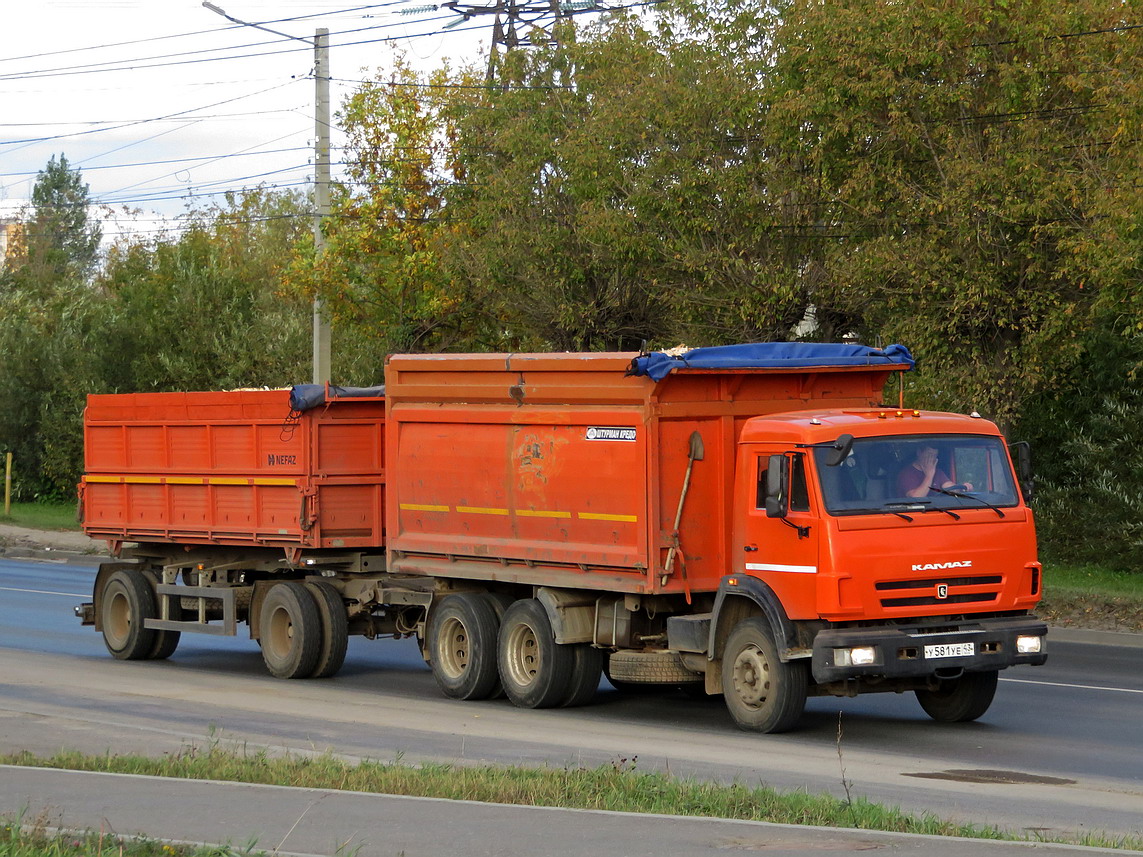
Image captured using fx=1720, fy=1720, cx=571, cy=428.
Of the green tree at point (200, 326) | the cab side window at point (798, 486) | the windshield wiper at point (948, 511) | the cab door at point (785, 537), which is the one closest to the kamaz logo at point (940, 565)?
the windshield wiper at point (948, 511)

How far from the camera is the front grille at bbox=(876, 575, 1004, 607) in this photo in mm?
11797

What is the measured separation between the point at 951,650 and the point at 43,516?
33547mm

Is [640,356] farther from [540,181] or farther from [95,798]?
[540,181]

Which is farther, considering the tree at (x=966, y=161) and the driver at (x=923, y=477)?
the tree at (x=966, y=161)

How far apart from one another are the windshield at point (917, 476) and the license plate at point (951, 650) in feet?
3.12

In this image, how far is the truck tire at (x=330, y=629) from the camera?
51.8 feet

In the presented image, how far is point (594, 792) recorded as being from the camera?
28.8 feet

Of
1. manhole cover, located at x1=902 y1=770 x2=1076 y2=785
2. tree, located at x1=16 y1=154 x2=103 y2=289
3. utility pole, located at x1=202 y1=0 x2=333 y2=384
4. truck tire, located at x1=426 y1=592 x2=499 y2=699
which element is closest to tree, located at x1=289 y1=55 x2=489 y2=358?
utility pole, located at x1=202 y1=0 x2=333 y2=384

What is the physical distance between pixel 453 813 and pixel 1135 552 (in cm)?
1999

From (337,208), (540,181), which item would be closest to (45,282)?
(337,208)

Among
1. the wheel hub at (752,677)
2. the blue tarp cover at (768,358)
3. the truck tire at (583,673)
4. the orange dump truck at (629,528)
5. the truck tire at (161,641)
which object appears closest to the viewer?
the orange dump truck at (629,528)

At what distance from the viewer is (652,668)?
13.1 metres

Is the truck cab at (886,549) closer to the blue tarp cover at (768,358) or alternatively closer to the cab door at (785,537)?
the cab door at (785,537)

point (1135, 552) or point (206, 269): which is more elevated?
point (206, 269)
